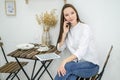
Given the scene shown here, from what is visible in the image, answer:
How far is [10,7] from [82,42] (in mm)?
1315

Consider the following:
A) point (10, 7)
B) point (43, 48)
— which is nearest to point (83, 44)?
point (43, 48)

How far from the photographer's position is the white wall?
8.19 feet

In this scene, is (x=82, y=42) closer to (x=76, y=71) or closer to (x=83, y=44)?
(x=83, y=44)

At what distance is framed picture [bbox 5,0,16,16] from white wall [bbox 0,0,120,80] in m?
0.05

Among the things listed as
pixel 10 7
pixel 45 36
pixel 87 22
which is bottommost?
pixel 45 36

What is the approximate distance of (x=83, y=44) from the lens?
7.13ft

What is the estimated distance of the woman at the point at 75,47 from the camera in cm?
208

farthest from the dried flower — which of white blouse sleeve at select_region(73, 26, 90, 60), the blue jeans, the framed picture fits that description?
the blue jeans

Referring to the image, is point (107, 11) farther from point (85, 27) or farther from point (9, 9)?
point (9, 9)

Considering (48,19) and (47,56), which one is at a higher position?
(48,19)

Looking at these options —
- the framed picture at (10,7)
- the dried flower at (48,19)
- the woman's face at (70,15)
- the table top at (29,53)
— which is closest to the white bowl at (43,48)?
the table top at (29,53)

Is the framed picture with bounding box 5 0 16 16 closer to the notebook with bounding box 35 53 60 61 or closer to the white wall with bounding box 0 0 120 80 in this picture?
the white wall with bounding box 0 0 120 80

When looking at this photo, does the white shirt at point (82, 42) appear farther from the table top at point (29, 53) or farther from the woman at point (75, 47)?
the table top at point (29, 53)

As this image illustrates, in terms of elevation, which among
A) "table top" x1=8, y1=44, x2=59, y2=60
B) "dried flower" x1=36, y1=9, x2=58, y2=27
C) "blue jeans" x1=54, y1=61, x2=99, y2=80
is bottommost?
"blue jeans" x1=54, y1=61, x2=99, y2=80
